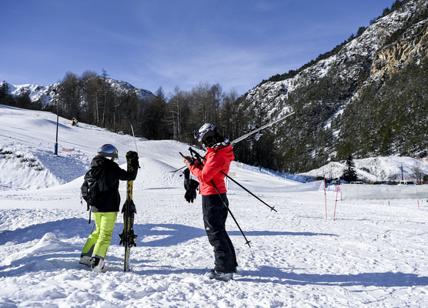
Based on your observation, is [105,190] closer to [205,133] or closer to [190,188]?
[190,188]

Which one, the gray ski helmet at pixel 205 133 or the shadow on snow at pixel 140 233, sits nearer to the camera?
the gray ski helmet at pixel 205 133

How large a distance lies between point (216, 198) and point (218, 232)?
489 millimetres

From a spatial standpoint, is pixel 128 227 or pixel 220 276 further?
pixel 128 227

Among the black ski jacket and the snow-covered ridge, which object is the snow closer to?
the black ski jacket

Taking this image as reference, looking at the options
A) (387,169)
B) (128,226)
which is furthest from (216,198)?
(387,169)

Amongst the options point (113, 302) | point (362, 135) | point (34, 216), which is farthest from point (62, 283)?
point (362, 135)

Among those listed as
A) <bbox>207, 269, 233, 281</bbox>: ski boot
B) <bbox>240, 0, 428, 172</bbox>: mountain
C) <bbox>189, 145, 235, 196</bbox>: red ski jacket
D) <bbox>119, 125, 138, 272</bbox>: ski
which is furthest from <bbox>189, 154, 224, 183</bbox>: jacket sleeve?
<bbox>240, 0, 428, 172</bbox>: mountain

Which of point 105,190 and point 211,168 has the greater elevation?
point 211,168

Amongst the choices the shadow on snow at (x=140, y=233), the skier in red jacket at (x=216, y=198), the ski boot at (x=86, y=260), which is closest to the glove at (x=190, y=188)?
the skier in red jacket at (x=216, y=198)

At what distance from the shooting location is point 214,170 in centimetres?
565

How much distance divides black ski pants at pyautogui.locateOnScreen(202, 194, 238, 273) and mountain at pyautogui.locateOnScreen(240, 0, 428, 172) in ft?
338

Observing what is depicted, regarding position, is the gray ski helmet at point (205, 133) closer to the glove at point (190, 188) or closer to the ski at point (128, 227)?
the glove at point (190, 188)

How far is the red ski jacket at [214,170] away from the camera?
5645 mm

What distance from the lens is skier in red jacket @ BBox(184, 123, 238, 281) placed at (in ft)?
18.1
